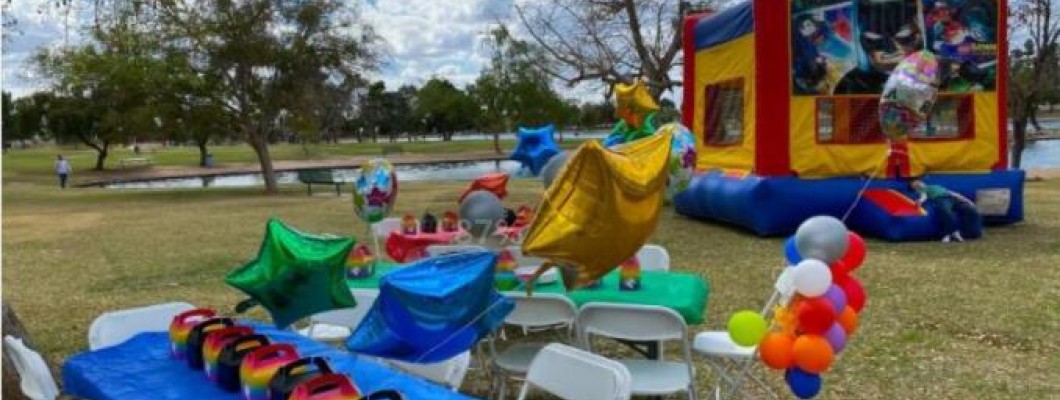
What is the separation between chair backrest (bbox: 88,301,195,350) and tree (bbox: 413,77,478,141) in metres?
47.8

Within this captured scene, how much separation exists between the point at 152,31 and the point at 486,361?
19.2 m

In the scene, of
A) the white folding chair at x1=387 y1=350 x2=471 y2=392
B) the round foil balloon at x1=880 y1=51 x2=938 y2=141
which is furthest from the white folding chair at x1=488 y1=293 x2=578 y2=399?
the round foil balloon at x1=880 y1=51 x2=938 y2=141

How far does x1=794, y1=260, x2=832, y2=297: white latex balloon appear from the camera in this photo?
3217 mm

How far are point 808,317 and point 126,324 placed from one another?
2860mm

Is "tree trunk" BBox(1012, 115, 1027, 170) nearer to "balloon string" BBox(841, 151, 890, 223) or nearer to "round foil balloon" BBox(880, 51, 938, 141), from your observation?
"balloon string" BBox(841, 151, 890, 223)

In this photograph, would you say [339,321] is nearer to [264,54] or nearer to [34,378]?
[34,378]

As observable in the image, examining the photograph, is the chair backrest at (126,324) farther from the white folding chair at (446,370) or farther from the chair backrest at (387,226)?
the chair backrest at (387,226)

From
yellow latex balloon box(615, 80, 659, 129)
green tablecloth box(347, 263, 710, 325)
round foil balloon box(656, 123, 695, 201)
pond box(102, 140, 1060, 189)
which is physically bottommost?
pond box(102, 140, 1060, 189)

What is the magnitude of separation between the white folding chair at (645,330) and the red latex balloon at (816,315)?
0.70m

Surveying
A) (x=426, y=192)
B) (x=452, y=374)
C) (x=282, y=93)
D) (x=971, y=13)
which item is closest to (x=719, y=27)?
(x=971, y=13)

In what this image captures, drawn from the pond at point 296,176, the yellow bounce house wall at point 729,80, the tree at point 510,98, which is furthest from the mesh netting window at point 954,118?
the tree at point 510,98

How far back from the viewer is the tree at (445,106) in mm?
55500

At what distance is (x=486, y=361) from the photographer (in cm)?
508

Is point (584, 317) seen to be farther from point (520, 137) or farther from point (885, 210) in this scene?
point (885, 210)
